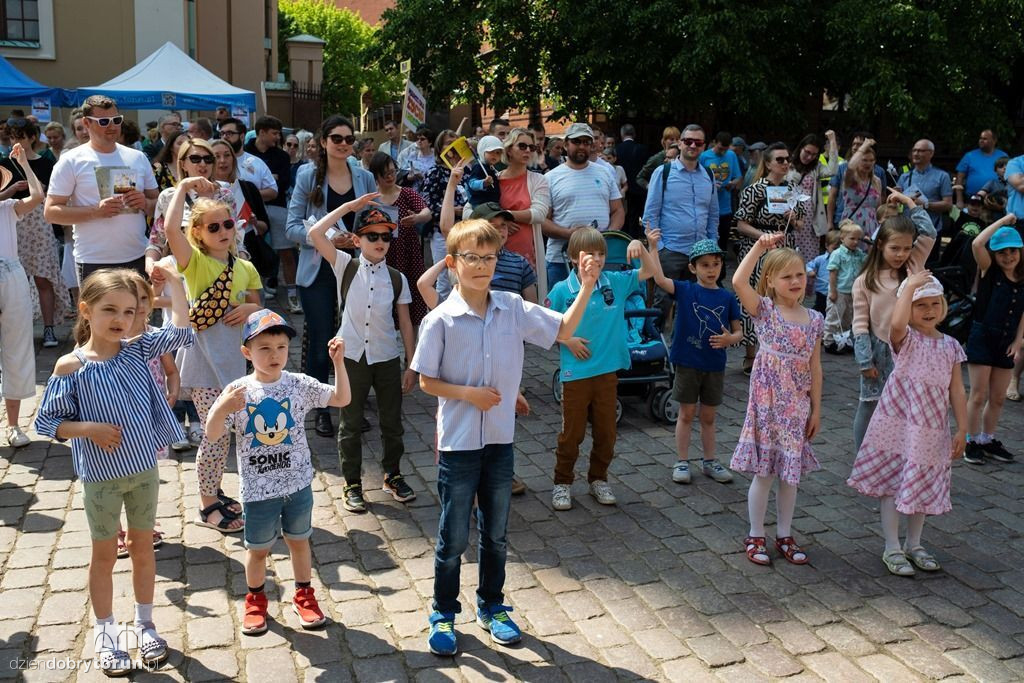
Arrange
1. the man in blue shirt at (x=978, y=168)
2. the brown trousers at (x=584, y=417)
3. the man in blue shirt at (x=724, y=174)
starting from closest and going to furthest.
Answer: the brown trousers at (x=584, y=417) < the man in blue shirt at (x=978, y=168) < the man in blue shirt at (x=724, y=174)

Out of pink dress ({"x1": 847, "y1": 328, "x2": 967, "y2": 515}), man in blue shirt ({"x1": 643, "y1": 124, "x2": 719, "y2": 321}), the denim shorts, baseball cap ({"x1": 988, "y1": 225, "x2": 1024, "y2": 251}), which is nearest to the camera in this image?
the denim shorts

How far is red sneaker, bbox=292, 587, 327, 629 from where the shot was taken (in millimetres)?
4520

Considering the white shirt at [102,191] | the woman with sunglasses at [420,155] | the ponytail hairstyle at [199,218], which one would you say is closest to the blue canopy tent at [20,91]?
the woman with sunglasses at [420,155]

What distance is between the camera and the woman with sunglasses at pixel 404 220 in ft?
24.8

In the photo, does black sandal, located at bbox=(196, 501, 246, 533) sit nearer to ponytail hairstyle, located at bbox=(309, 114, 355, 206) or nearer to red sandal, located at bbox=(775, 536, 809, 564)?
ponytail hairstyle, located at bbox=(309, 114, 355, 206)

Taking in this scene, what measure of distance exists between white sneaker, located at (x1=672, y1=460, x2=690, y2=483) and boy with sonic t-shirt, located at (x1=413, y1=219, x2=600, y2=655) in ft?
7.61

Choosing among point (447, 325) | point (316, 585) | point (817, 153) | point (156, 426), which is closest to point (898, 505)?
point (447, 325)

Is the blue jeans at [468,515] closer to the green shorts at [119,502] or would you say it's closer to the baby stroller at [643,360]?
the green shorts at [119,502]

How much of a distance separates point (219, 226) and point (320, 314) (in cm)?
160

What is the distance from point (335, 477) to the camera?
6504mm

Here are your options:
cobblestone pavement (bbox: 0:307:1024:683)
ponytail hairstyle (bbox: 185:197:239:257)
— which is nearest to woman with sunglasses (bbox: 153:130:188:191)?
cobblestone pavement (bbox: 0:307:1024:683)

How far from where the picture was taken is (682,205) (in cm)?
886

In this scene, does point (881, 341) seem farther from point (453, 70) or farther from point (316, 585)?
point (453, 70)

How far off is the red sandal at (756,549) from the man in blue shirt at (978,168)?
9585 millimetres
